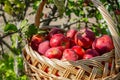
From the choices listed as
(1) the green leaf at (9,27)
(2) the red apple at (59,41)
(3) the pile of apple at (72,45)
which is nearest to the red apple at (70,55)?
(3) the pile of apple at (72,45)

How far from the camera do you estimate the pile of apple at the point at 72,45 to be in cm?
163

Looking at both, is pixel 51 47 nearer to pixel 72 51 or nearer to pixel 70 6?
pixel 72 51

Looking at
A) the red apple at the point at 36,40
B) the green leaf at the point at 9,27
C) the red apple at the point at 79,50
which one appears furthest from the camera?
the green leaf at the point at 9,27

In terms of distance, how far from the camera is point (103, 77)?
158 cm

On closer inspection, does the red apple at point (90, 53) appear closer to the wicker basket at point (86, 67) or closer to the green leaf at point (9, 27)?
the wicker basket at point (86, 67)

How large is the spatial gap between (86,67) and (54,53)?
Answer: 16 centimetres

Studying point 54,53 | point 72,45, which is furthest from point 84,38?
point 54,53

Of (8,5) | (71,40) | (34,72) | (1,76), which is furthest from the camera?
(1,76)

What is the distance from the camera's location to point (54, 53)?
5.27 ft

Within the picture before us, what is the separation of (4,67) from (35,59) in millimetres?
1083

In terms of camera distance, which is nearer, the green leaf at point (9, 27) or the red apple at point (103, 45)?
the red apple at point (103, 45)

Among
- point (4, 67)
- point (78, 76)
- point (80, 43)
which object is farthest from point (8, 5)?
point (78, 76)

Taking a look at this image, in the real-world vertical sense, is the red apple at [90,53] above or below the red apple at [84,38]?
below

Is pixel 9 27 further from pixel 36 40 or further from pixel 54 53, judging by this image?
pixel 54 53
